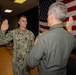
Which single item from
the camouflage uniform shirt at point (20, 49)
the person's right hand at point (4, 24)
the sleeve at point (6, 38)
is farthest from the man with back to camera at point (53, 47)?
the camouflage uniform shirt at point (20, 49)

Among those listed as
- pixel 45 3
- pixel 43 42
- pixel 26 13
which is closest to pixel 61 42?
pixel 43 42

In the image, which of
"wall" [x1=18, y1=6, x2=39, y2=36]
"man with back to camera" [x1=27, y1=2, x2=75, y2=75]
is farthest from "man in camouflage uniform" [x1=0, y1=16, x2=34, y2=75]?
"wall" [x1=18, y1=6, x2=39, y2=36]

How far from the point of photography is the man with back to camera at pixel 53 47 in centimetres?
138

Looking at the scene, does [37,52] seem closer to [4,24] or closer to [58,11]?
[58,11]

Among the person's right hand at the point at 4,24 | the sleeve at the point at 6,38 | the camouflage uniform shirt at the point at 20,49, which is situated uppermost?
the person's right hand at the point at 4,24

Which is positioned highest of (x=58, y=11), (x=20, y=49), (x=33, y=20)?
(x=58, y=11)

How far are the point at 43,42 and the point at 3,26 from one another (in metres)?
0.75

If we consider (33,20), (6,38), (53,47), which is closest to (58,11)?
(53,47)

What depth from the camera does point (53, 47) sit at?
1391mm

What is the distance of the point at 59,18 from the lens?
1.44 m

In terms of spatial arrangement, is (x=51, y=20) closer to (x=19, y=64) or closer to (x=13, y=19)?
(x=19, y=64)

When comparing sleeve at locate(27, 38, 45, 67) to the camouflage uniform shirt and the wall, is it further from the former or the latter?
the wall

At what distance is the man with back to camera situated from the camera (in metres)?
1.38

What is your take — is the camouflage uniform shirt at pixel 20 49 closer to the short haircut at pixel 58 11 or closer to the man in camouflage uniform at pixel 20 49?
the man in camouflage uniform at pixel 20 49
